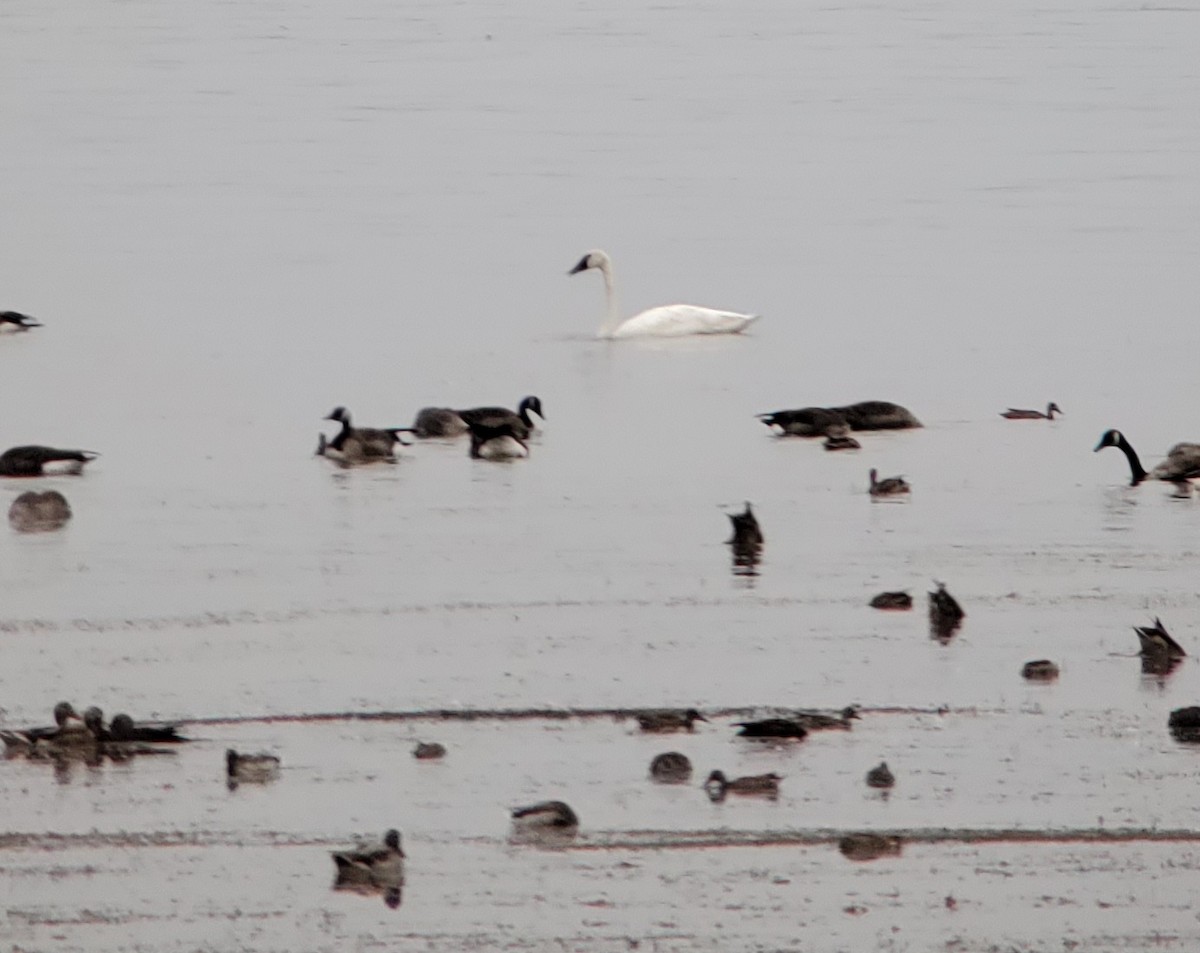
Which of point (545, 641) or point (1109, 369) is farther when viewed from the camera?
point (1109, 369)

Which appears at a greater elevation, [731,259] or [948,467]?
[731,259]

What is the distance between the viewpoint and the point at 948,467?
18922 millimetres

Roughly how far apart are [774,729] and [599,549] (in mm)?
4689

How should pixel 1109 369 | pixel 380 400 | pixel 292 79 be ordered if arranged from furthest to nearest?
1. pixel 292 79
2. pixel 1109 369
3. pixel 380 400

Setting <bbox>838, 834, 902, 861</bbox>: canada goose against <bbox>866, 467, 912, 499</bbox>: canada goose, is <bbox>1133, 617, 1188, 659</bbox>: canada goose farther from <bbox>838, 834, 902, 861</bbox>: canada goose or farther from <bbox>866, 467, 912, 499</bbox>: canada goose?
<bbox>866, 467, 912, 499</bbox>: canada goose

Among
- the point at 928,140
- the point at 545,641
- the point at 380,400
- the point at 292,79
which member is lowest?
the point at 545,641

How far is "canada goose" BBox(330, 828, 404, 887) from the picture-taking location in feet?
30.8

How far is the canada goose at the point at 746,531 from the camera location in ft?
51.4

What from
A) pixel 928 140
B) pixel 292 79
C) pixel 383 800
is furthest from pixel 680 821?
pixel 292 79

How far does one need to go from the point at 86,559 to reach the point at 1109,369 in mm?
11366

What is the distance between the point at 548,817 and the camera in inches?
390

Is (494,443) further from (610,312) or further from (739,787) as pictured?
(739,787)

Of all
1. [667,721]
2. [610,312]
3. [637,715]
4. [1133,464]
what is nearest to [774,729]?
[667,721]

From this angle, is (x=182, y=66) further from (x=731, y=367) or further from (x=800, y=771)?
(x=800, y=771)
